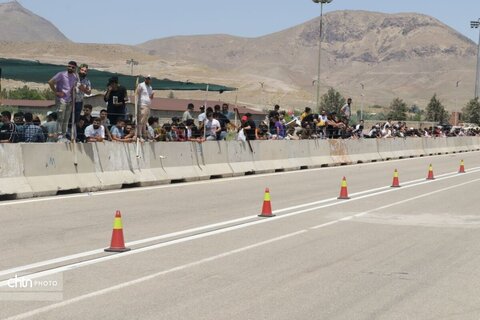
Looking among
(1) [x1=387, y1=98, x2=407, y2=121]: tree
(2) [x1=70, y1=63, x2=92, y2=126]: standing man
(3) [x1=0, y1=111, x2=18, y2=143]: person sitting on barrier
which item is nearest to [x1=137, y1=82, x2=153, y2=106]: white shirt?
(2) [x1=70, y1=63, x2=92, y2=126]: standing man

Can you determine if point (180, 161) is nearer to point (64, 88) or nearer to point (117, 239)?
point (64, 88)

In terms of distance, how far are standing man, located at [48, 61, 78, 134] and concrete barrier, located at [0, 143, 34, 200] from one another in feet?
6.60

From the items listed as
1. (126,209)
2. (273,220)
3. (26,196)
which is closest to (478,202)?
(273,220)

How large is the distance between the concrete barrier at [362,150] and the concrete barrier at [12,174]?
65.6ft

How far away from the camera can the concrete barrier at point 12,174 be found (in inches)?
585

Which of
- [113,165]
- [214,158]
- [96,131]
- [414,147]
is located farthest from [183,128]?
[414,147]

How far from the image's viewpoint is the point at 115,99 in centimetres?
1905

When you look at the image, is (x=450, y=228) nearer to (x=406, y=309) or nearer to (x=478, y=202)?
(x=478, y=202)

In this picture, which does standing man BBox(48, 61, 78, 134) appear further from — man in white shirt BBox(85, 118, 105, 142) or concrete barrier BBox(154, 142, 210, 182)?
concrete barrier BBox(154, 142, 210, 182)

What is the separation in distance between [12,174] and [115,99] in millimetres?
4537

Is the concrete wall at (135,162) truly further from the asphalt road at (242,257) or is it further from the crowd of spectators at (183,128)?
the asphalt road at (242,257)

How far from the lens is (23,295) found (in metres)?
7.11

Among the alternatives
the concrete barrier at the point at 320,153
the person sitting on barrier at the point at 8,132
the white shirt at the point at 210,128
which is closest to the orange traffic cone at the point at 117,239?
the person sitting on barrier at the point at 8,132

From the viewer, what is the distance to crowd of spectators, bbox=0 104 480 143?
17016 millimetres
